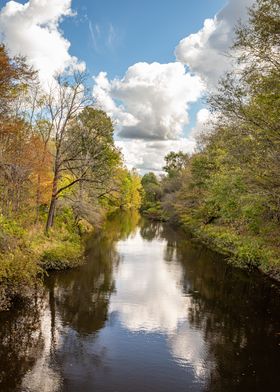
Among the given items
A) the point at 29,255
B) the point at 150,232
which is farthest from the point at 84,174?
the point at 150,232

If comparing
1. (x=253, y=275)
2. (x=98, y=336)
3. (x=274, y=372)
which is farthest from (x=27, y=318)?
(x=253, y=275)

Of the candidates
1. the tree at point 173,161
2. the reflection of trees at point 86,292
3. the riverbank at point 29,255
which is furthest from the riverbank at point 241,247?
the tree at point 173,161

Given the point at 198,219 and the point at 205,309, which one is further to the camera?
the point at 198,219

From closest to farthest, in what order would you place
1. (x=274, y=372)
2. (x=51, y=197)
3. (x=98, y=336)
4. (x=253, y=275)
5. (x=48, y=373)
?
(x=48, y=373) → (x=274, y=372) → (x=98, y=336) → (x=253, y=275) → (x=51, y=197)

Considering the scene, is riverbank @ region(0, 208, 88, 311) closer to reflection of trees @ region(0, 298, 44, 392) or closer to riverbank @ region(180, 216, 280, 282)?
reflection of trees @ region(0, 298, 44, 392)

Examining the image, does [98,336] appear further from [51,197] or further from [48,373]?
[51,197]

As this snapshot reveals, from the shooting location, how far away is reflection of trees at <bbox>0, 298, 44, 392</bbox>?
410 inches

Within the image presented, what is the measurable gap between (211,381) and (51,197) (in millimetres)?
19784

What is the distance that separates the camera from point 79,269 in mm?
23188

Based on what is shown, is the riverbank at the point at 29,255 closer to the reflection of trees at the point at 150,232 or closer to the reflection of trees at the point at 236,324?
the reflection of trees at the point at 236,324

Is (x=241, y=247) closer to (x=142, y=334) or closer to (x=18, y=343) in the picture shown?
(x=142, y=334)

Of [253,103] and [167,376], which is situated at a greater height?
[253,103]

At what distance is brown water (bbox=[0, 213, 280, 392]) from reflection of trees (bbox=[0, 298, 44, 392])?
0.03m

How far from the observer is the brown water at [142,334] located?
10.9m
